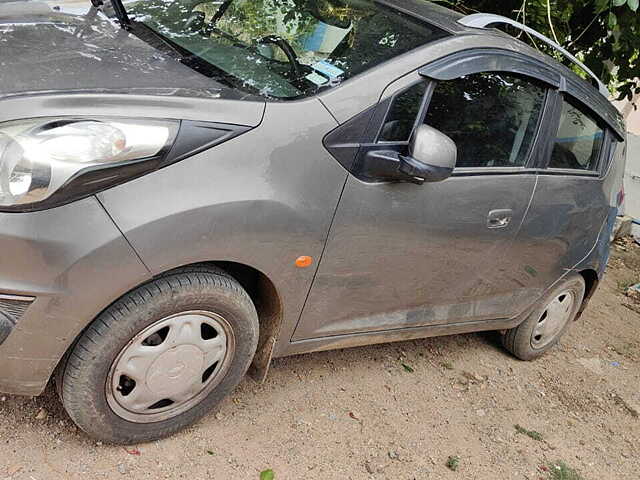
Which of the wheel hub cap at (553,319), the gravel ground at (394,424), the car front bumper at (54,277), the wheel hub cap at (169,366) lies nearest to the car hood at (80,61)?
the car front bumper at (54,277)

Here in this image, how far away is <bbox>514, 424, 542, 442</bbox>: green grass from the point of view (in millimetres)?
3654

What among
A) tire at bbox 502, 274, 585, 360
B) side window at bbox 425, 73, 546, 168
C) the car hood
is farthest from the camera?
tire at bbox 502, 274, 585, 360

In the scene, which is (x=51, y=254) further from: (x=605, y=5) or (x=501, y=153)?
(x=605, y=5)

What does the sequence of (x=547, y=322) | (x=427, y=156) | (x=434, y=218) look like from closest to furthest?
(x=427, y=156) < (x=434, y=218) < (x=547, y=322)

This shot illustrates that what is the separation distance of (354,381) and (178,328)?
130cm

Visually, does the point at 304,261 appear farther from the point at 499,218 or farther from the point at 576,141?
the point at 576,141

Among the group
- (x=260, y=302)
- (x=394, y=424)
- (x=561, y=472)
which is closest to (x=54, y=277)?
(x=260, y=302)

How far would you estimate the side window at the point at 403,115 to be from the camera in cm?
284

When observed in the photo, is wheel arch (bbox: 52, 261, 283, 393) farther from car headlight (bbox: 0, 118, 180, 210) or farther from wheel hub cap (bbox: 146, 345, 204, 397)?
car headlight (bbox: 0, 118, 180, 210)

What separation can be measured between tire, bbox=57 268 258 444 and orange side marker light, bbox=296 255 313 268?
0.23 meters

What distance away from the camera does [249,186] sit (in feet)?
8.14

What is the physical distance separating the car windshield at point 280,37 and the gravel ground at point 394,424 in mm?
1397

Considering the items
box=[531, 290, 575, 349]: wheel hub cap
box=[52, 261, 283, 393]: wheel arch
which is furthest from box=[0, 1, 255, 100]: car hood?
box=[531, 290, 575, 349]: wheel hub cap

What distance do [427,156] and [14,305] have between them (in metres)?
1.52
